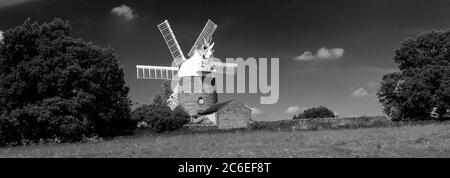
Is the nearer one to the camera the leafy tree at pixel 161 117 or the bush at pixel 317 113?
the leafy tree at pixel 161 117

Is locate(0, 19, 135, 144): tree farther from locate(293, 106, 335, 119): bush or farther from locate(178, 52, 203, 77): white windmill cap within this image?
locate(293, 106, 335, 119): bush

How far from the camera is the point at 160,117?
67.6 metres

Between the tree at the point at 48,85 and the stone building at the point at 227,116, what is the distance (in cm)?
2707

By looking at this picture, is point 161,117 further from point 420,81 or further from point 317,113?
point 317,113

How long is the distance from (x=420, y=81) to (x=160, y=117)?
3318 centimetres

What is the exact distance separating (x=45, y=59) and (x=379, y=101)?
146 ft

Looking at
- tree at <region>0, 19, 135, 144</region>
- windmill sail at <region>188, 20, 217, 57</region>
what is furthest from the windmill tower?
tree at <region>0, 19, 135, 144</region>

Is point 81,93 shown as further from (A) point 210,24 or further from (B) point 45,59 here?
(A) point 210,24

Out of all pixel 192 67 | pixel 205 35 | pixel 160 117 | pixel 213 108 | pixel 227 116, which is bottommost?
pixel 160 117

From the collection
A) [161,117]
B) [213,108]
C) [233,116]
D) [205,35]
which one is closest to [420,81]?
[233,116]

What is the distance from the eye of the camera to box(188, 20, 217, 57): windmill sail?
83875mm

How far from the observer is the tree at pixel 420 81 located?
61188 mm

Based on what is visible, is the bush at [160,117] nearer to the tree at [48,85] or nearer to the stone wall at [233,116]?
the stone wall at [233,116]

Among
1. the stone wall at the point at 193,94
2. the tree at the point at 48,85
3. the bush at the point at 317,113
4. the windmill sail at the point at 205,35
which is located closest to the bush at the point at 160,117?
the stone wall at the point at 193,94
